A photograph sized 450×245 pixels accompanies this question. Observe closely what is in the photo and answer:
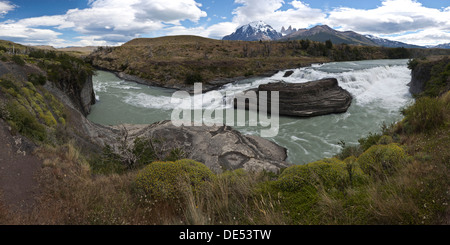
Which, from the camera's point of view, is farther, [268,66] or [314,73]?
[268,66]

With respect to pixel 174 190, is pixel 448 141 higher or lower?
higher

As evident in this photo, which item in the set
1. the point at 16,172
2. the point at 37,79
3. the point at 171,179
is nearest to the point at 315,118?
the point at 171,179

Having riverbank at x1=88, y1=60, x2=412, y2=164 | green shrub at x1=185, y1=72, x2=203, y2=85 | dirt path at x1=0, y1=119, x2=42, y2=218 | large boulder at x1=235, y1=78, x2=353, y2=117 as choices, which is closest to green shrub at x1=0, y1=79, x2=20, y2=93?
dirt path at x1=0, y1=119, x2=42, y2=218

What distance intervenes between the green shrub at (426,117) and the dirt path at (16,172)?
1048 centimetres

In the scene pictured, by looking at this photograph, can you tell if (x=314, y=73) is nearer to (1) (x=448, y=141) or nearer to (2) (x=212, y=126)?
(2) (x=212, y=126)

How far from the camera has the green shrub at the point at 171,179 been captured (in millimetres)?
4297

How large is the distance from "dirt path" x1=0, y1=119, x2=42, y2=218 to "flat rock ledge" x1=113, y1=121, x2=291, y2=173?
5625 mm

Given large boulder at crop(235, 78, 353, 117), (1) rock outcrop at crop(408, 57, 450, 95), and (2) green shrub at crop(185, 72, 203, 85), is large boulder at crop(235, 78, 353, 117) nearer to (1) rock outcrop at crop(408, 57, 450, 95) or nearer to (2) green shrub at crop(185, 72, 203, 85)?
(1) rock outcrop at crop(408, 57, 450, 95)

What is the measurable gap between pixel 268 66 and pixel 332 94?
72.8ft

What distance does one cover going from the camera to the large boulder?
20516 mm

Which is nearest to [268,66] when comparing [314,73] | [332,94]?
[314,73]

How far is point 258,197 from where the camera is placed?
12.7 feet

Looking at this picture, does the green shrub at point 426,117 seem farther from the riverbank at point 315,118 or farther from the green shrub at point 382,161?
the riverbank at point 315,118

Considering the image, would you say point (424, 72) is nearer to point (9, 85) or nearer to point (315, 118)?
point (315, 118)
